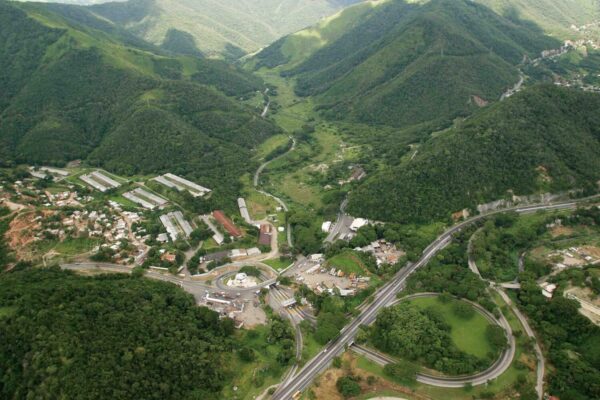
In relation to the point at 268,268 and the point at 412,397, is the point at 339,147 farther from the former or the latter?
the point at 412,397

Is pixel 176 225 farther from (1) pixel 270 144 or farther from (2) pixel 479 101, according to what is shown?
(2) pixel 479 101

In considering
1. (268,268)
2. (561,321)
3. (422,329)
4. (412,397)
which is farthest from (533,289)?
(268,268)

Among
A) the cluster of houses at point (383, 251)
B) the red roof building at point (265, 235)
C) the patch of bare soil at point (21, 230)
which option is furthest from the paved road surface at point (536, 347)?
the patch of bare soil at point (21, 230)

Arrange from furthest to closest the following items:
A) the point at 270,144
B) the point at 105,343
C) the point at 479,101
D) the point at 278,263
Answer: the point at 479,101 → the point at 270,144 → the point at 278,263 → the point at 105,343

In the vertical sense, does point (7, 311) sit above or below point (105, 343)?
below

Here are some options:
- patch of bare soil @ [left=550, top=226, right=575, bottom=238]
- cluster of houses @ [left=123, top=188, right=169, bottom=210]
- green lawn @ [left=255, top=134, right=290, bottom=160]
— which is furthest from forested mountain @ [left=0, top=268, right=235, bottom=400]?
green lawn @ [left=255, top=134, right=290, bottom=160]

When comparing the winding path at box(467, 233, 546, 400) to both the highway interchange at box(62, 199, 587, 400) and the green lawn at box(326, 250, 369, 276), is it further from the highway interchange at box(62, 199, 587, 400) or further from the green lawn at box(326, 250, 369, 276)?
the green lawn at box(326, 250, 369, 276)

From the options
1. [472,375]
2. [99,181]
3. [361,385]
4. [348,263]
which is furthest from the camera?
[99,181]

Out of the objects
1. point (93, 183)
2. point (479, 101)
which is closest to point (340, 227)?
point (93, 183)
